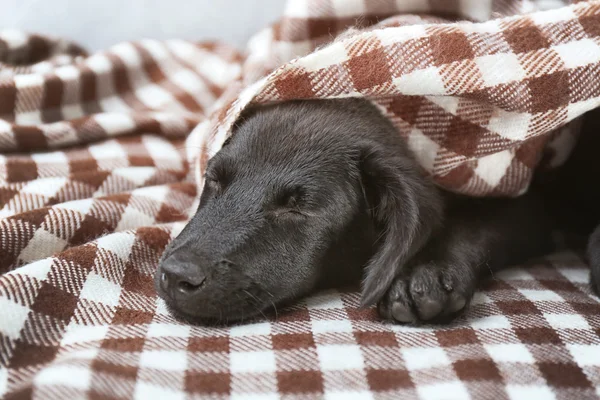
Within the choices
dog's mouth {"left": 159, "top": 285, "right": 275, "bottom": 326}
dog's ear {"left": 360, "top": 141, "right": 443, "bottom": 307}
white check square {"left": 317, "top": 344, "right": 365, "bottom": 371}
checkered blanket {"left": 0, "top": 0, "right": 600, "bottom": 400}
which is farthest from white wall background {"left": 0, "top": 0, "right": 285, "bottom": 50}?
white check square {"left": 317, "top": 344, "right": 365, "bottom": 371}

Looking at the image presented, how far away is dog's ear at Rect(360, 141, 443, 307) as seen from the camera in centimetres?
104

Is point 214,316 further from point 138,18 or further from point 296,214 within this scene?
point 138,18

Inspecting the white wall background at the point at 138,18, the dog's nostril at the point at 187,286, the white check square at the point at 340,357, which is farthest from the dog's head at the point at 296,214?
the white wall background at the point at 138,18

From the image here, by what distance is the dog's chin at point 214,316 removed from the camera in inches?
39.3

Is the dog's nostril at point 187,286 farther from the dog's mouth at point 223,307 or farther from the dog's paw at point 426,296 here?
the dog's paw at point 426,296

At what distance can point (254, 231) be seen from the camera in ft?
3.55

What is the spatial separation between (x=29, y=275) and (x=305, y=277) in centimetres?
50

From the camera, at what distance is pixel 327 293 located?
1164 millimetres

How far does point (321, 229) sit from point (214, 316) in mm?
278

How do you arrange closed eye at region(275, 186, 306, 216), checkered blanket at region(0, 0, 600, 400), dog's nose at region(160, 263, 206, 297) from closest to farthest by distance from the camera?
1. checkered blanket at region(0, 0, 600, 400)
2. dog's nose at region(160, 263, 206, 297)
3. closed eye at region(275, 186, 306, 216)

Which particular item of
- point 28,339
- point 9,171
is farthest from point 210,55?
point 28,339

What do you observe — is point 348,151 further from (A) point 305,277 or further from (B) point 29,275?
(B) point 29,275

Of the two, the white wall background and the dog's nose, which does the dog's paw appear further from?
the white wall background

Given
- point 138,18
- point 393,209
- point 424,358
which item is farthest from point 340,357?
point 138,18
